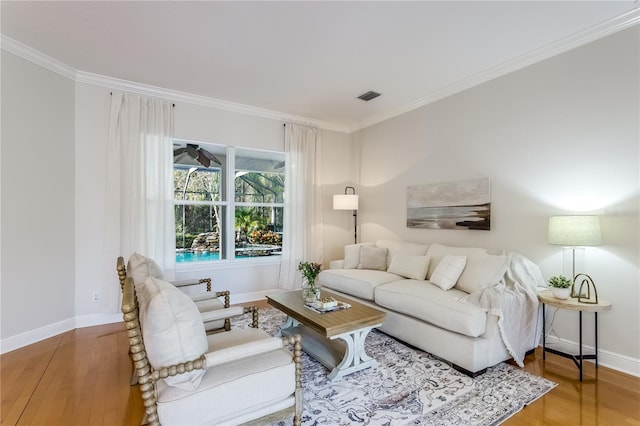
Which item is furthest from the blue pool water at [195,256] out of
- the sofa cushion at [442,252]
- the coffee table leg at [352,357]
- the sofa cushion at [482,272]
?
the sofa cushion at [482,272]

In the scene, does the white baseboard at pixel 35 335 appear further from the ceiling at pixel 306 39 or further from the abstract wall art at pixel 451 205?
the abstract wall art at pixel 451 205

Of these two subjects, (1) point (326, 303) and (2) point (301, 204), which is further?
(2) point (301, 204)

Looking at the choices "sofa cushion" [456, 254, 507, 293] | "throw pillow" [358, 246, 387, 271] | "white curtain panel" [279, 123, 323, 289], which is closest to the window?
"white curtain panel" [279, 123, 323, 289]

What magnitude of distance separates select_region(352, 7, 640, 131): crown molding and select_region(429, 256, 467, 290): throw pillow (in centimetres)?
215

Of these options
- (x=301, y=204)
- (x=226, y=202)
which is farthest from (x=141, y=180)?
(x=301, y=204)

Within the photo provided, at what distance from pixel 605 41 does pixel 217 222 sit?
482 centimetres

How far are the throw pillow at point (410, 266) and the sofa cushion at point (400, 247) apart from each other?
0.64ft

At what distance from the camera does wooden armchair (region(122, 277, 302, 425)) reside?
143 centimetres

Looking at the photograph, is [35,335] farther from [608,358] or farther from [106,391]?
[608,358]

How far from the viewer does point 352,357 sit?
8.25 feet

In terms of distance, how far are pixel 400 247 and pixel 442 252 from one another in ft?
2.22

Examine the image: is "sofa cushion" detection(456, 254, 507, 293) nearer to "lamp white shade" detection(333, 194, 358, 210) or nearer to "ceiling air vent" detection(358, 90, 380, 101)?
"lamp white shade" detection(333, 194, 358, 210)

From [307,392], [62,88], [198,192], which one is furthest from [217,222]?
[307,392]

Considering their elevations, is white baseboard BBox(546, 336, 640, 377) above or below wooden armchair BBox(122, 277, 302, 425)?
below
